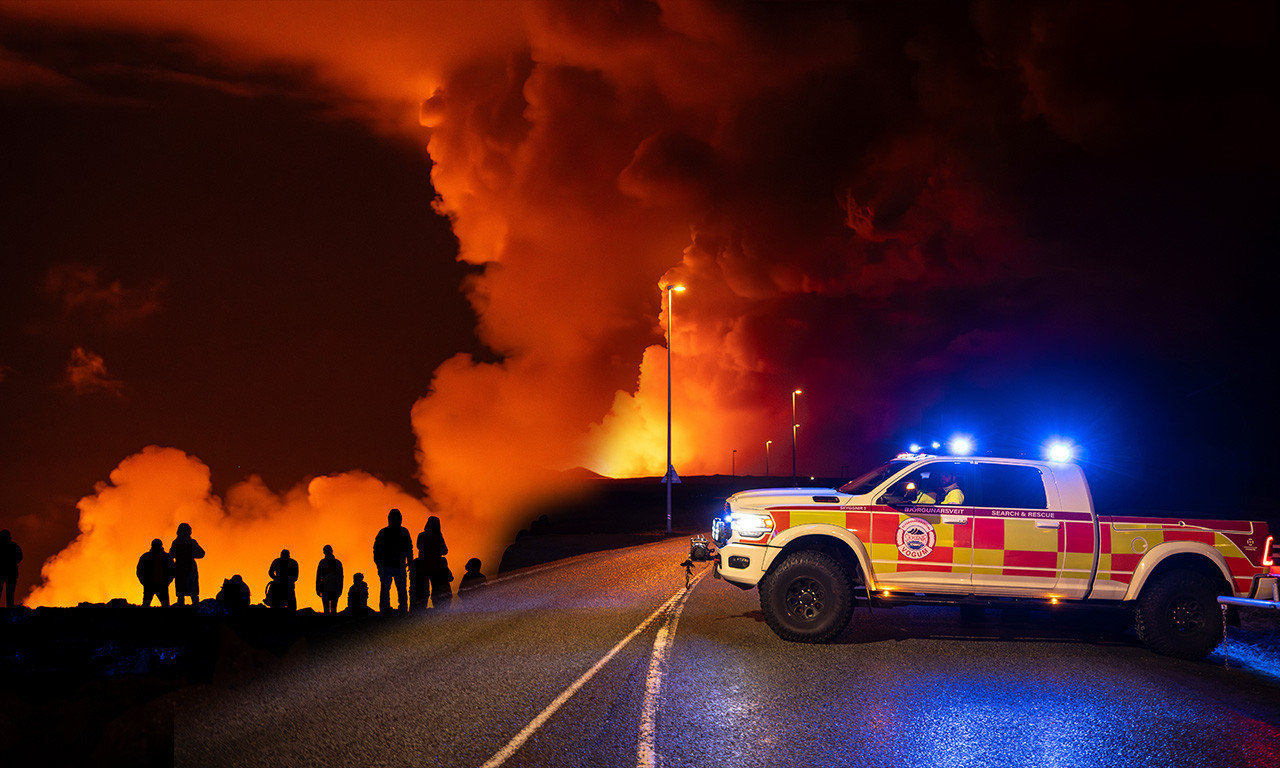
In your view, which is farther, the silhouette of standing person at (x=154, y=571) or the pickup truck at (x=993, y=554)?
the silhouette of standing person at (x=154, y=571)

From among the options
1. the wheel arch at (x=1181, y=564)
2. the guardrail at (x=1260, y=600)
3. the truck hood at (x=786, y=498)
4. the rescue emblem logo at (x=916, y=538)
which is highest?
→ the truck hood at (x=786, y=498)

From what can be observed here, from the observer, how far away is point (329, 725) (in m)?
6.36

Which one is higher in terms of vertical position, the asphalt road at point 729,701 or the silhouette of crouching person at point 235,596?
the asphalt road at point 729,701

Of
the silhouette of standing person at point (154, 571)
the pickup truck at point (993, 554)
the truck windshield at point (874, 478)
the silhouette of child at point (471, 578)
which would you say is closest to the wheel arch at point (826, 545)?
the pickup truck at point (993, 554)

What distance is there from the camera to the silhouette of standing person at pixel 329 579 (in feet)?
47.3

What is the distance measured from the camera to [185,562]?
14.7m

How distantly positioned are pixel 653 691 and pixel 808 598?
314 cm

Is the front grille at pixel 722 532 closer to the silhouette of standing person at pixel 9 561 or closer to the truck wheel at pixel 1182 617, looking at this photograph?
the truck wheel at pixel 1182 617

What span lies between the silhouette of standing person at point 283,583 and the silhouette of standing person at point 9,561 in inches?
176

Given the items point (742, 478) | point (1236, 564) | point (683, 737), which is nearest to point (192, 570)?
point (683, 737)

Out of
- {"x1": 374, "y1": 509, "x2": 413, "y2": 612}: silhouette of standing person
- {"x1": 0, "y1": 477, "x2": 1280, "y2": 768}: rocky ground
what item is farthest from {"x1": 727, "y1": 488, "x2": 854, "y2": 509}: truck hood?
{"x1": 374, "y1": 509, "x2": 413, "y2": 612}: silhouette of standing person

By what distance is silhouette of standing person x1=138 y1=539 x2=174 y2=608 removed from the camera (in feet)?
47.6

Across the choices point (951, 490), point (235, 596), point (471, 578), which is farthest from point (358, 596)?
point (951, 490)

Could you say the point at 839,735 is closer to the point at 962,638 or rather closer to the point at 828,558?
the point at 828,558
